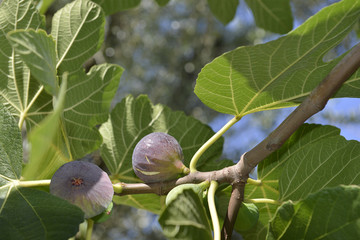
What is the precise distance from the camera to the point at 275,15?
47.5 inches

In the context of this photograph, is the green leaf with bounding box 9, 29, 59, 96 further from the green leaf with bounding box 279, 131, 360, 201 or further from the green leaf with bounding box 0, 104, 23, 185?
the green leaf with bounding box 279, 131, 360, 201

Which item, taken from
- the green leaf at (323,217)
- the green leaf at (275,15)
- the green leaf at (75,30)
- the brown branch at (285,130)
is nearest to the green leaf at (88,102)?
the green leaf at (75,30)

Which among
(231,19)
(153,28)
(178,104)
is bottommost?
(178,104)

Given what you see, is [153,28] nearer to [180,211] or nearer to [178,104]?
[178,104]

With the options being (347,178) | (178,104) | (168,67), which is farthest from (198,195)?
(168,67)

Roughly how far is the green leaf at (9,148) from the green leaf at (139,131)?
0.26m

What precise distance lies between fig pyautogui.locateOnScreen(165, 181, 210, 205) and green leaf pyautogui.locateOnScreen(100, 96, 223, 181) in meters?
0.25

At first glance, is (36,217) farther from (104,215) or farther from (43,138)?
(43,138)

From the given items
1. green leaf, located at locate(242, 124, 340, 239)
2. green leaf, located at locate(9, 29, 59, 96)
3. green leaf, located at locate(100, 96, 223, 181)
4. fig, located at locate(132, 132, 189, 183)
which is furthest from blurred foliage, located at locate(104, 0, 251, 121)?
green leaf, located at locate(9, 29, 59, 96)

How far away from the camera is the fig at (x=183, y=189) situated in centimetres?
49

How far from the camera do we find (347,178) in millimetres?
683

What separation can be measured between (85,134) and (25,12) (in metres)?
0.24

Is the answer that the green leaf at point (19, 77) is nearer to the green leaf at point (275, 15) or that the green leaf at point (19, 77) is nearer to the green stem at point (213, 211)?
the green stem at point (213, 211)

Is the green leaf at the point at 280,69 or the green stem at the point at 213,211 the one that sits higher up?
the green leaf at the point at 280,69
